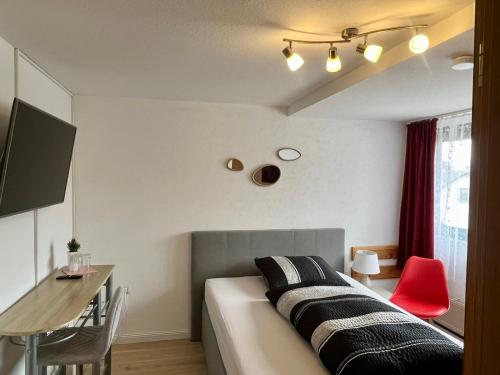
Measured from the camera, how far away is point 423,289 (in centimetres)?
336

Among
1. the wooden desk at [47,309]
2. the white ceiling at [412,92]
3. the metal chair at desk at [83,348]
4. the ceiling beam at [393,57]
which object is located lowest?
the metal chair at desk at [83,348]

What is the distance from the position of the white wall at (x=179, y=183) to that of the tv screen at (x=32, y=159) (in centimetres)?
79

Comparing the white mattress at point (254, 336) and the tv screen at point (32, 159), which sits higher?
the tv screen at point (32, 159)

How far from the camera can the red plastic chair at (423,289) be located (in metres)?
3.16

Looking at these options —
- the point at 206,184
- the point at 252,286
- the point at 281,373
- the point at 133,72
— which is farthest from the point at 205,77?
the point at 281,373

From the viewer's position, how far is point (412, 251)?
12.4 ft

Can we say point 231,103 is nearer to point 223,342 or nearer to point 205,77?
point 205,77

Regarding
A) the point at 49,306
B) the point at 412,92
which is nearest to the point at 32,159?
the point at 49,306

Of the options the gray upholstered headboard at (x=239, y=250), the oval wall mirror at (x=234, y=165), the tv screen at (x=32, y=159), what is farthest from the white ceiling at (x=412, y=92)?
the tv screen at (x=32, y=159)

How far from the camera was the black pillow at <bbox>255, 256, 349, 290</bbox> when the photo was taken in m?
3.00

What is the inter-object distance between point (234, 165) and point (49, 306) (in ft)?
6.74

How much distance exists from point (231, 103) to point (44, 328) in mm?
2520

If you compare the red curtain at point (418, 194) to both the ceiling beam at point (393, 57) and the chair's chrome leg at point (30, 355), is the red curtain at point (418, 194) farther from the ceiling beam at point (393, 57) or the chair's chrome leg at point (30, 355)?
the chair's chrome leg at point (30, 355)

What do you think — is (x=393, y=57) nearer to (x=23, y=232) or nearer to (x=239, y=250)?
(x=239, y=250)
